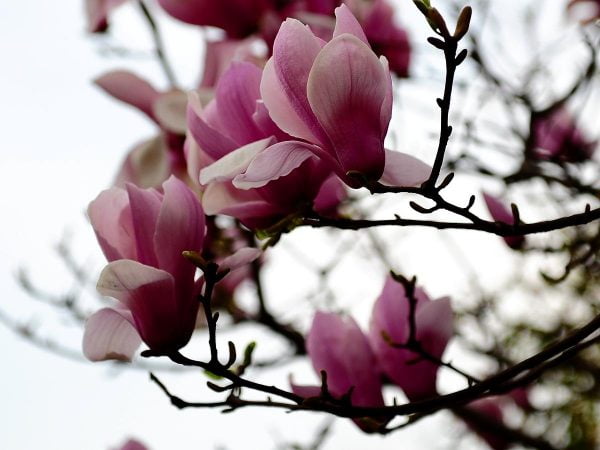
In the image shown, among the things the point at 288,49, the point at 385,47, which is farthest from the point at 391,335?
the point at 385,47

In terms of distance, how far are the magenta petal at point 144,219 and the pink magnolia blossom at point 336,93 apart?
0.13 m

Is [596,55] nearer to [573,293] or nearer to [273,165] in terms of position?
[273,165]

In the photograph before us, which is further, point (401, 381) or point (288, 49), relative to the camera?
point (401, 381)

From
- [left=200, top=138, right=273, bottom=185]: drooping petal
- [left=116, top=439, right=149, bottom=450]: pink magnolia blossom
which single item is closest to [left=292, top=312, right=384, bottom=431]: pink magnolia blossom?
[left=200, top=138, right=273, bottom=185]: drooping petal

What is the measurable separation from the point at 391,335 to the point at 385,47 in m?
0.64

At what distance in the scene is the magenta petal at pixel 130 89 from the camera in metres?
1.02

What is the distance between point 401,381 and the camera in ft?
2.58

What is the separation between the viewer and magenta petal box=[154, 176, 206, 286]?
2.00 ft

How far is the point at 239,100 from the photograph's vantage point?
643 mm

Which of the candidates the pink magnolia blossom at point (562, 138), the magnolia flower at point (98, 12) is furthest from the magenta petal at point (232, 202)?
the pink magnolia blossom at point (562, 138)

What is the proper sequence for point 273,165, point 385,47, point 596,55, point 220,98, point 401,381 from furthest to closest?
point 385,47, point 596,55, point 401,381, point 220,98, point 273,165

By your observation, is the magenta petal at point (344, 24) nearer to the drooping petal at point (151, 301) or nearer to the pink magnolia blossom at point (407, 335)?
the drooping petal at point (151, 301)

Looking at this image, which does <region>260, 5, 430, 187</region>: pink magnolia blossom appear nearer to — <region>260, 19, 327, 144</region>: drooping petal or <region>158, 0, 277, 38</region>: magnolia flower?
<region>260, 19, 327, 144</region>: drooping petal

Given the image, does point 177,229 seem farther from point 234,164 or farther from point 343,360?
point 343,360
